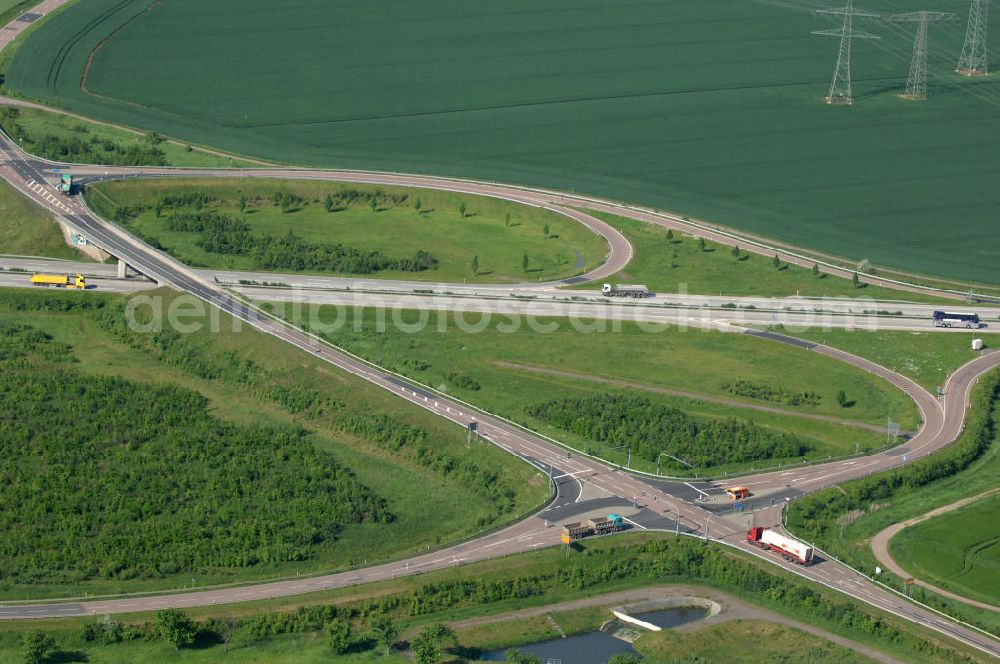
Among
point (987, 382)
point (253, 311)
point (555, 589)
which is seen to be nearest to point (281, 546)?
point (555, 589)

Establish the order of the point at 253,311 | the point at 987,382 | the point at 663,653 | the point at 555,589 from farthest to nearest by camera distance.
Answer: the point at 253,311
the point at 987,382
the point at 555,589
the point at 663,653

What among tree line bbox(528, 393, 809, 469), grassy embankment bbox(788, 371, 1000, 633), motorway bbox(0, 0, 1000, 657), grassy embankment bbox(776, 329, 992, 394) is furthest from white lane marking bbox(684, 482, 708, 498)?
grassy embankment bbox(776, 329, 992, 394)

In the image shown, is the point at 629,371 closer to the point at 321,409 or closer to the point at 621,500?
the point at 621,500

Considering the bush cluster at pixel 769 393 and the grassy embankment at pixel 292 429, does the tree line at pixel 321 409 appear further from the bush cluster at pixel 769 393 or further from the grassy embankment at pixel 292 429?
the bush cluster at pixel 769 393

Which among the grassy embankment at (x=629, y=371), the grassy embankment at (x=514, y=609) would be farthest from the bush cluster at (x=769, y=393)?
the grassy embankment at (x=514, y=609)

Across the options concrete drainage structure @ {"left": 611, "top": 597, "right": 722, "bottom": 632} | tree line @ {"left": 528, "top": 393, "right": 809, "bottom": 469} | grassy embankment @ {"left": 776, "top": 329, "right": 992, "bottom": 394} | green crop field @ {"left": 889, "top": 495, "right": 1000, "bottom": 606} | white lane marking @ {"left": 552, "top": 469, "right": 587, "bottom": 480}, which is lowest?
concrete drainage structure @ {"left": 611, "top": 597, "right": 722, "bottom": 632}

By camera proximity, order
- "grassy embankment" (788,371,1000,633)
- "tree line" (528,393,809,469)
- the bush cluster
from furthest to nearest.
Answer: the bush cluster < "tree line" (528,393,809,469) < "grassy embankment" (788,371,1000,633)

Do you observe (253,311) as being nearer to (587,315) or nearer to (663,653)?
(587,315)

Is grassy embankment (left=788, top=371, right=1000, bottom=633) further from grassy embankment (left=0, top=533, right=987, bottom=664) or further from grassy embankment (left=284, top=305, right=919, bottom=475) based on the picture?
grassy embankment (left=284, top=305, right=919, bottom=475)
